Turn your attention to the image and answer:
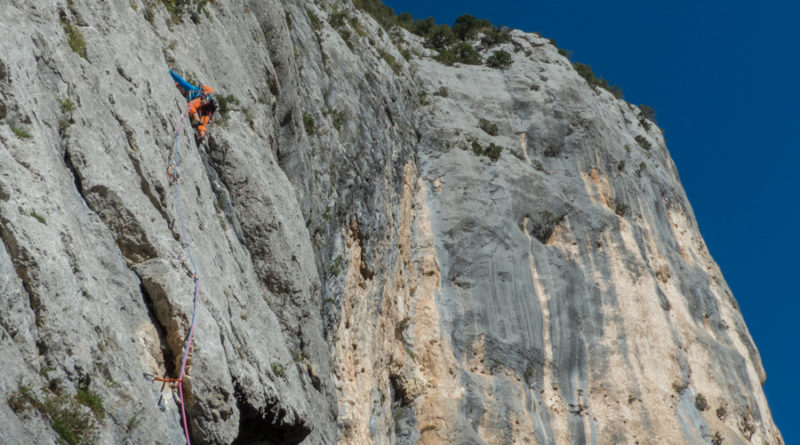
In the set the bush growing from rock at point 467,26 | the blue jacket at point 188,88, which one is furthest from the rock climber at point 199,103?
the bush growing from rock at point 467,26

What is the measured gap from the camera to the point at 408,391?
20.5 m

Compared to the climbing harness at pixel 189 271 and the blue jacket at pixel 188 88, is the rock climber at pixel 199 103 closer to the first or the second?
the blue jacket at pixel 188 88

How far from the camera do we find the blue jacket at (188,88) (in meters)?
12.8

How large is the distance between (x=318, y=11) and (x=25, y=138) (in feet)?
52.4

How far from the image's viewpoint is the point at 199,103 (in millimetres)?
12742

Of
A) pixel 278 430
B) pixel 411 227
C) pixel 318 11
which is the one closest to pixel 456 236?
pixel 411 227

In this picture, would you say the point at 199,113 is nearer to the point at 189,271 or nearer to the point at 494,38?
the point at 189,271

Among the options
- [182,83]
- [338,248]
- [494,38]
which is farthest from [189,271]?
[494,38]

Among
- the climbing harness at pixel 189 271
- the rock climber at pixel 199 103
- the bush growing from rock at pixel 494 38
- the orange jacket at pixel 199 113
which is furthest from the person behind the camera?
the bush growing from rock at pixel 494 38

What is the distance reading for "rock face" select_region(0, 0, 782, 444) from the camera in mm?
7586

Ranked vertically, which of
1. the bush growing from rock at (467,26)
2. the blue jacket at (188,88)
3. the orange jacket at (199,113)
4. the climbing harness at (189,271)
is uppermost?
the bush growing from rock at (467,26)

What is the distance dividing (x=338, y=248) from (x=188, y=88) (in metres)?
5.93

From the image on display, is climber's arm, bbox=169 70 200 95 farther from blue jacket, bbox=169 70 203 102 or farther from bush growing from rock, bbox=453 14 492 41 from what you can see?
bush growing from rock, bbox=453 14 492 41

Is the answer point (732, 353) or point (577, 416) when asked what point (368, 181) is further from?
point (732, 353)
